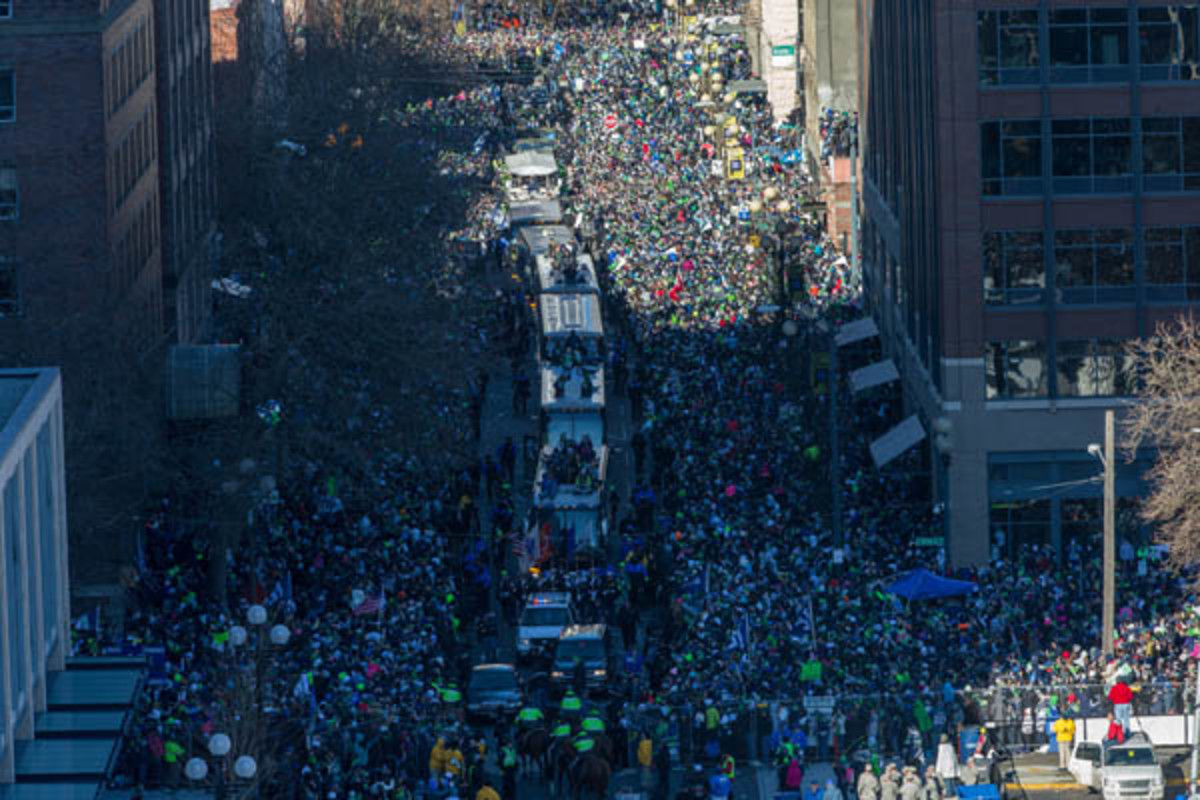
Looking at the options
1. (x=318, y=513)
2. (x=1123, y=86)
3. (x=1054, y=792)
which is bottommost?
(x=1054, y=792)

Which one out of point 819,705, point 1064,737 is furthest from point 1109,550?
point 819,705

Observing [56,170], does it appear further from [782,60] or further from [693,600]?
[782,60]

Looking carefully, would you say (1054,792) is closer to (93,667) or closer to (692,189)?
(93,667)

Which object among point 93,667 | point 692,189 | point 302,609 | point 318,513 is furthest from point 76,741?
point 692,189

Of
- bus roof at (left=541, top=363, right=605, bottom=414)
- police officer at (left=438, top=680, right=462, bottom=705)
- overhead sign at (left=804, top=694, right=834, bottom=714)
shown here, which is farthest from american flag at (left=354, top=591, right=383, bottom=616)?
bus roof at (left=541, top=363, right=605, bottom=414)

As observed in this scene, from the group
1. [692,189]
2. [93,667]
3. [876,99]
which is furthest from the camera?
[692,189]
